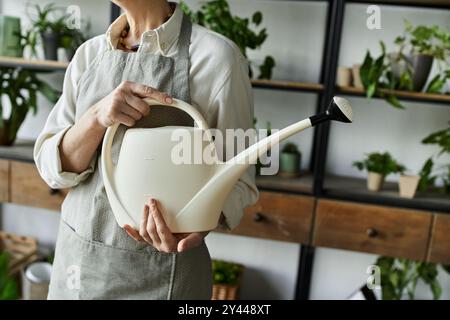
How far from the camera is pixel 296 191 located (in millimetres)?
888

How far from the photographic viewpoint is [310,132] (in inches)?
34.9

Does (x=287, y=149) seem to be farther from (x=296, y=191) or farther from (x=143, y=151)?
(x=143, y=151)

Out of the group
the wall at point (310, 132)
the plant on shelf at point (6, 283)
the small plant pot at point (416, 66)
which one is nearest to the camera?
the plant on shelf at point (6, 283)

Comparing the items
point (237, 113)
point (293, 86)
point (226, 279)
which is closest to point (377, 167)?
point (293, 86)

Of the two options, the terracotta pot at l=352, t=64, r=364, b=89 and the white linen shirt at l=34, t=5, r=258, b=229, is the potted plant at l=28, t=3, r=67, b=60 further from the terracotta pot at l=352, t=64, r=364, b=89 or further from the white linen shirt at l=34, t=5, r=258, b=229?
the terracotta pot at l=352, t=64, r=364, b=89

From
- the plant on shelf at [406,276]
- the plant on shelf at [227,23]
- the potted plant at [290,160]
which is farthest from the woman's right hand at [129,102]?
the plant on shelf at [406,276]

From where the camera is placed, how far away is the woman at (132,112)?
322mm

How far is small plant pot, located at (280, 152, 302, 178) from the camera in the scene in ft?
2.85

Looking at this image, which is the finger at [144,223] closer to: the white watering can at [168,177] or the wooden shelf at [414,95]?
the white watering can at [168,177]

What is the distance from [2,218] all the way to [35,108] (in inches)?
20.5

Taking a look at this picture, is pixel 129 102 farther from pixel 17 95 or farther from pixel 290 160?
pixel 290 160

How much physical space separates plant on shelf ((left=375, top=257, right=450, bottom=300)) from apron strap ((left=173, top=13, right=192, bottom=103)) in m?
0.80

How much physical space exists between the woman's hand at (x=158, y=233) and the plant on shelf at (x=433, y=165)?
0.66 metres

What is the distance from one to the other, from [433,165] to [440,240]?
16cm
